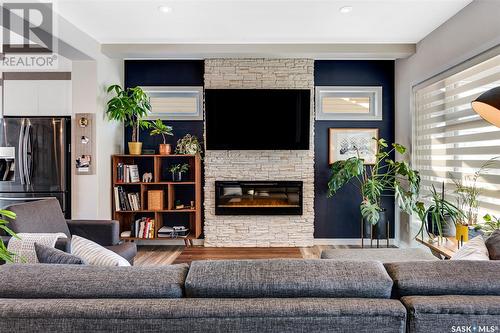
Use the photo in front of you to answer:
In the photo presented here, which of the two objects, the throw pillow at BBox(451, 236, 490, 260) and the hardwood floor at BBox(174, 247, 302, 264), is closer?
the throw pillow at BBox(451, 236, 490, 260)

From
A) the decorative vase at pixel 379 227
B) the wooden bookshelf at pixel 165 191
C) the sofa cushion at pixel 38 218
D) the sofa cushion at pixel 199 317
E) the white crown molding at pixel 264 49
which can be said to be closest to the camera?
the sofa cushion at pixel 199 317

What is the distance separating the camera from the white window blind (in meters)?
2.79

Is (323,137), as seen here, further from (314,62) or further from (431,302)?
(431,302)

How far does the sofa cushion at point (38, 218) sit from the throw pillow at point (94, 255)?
116 centimetres

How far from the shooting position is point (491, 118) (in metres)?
1.86

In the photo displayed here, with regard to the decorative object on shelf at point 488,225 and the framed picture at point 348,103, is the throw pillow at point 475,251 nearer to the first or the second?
the decorative object on shelf at point 488,225

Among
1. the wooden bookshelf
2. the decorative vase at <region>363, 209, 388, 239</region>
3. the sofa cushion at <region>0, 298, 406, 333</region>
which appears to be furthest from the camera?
the wooden bookshelf

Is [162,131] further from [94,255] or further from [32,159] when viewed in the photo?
[94,255]

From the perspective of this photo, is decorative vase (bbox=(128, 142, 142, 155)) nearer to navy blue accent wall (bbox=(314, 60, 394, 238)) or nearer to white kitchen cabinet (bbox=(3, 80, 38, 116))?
white kitchen cabinet (bbox=(3, 80, 38, 116))

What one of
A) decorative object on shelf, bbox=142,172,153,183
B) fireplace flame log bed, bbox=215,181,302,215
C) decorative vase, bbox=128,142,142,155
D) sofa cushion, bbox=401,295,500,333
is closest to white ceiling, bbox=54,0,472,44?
decorative vase, bbox=128,142,142,155

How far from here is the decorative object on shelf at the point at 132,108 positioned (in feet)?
13.4

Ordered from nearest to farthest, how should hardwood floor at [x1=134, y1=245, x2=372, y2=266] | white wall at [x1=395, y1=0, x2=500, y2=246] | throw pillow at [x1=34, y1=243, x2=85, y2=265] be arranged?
throw pillow at [x1=34, y1=243, x2=85, y2=265] < white wall at [x1=395, y1=0, x2=500, y2=246] < hardwood floor at [x1=134, y1=245, x2=372, y2=266]

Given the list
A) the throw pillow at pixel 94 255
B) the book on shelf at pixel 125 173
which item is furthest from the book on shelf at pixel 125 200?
the throw pillow at pixel 94 255

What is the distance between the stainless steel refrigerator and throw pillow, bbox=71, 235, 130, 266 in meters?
2.67
